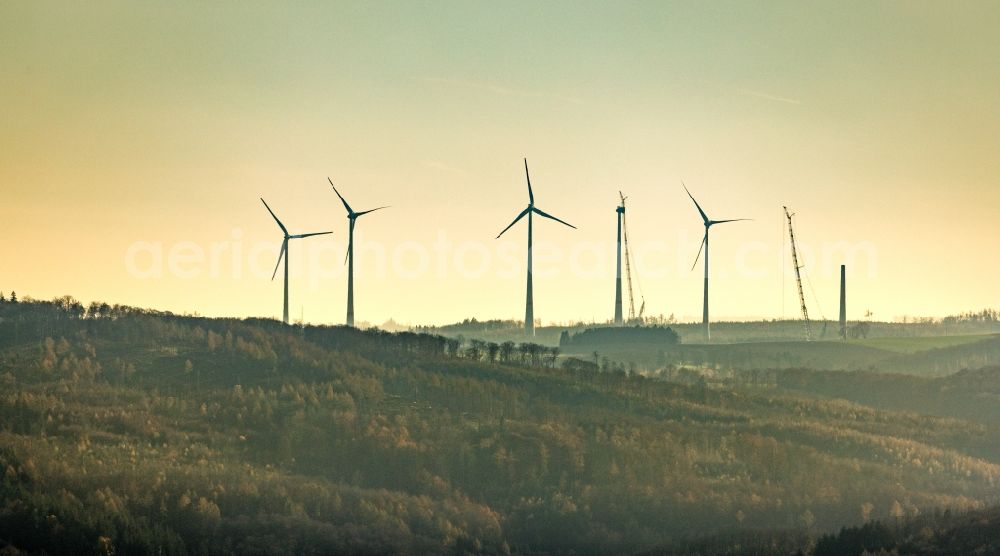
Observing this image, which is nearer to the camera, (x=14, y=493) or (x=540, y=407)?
(x=14, y=493)

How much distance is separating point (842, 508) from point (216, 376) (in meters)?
79.2

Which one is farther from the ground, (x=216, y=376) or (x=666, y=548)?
(x=216, y=376)

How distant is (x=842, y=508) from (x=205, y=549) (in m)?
70.8

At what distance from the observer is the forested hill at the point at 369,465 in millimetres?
122000

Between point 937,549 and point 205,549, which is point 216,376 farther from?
point 937,549

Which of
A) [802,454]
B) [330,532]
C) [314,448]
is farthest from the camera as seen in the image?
[802,454]

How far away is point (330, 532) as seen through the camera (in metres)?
122

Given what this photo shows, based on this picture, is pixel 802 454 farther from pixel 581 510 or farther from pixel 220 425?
pixel 220 425

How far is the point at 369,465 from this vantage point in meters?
157

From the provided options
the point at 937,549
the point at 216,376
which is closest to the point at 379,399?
the point at 216,376

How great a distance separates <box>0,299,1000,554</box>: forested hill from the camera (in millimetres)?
122000

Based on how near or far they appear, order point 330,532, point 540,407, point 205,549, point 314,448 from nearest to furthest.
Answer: point 205,549, point 330,532, point 314,448, point 540,407

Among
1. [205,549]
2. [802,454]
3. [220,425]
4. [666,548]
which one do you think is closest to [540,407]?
[802,454]

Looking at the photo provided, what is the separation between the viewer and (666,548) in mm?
126062
